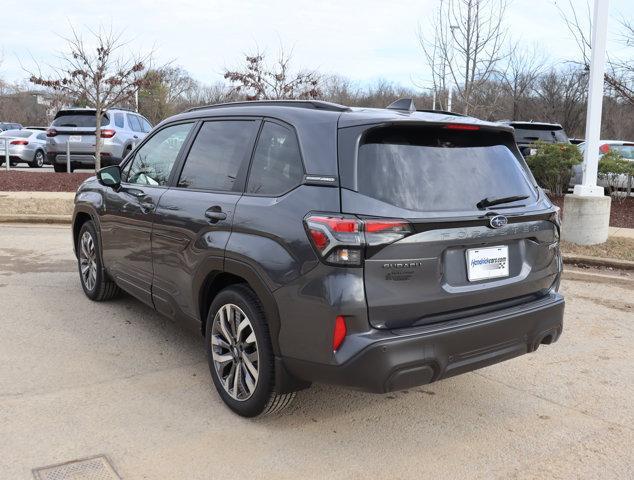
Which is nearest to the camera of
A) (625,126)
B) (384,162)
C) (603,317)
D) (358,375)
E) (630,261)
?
(358,375)

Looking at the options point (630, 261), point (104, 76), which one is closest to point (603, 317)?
point (630, 261)

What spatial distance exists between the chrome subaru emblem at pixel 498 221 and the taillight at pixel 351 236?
1.86 feet

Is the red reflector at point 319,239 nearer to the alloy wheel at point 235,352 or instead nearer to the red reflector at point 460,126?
the alloy wheel at point 235,352

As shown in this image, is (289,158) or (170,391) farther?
(170,391)

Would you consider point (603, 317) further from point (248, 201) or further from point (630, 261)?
point (248, 201)

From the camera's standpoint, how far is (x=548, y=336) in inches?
139

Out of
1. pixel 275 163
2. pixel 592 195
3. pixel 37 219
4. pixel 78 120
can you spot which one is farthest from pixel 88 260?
pixel 78 120

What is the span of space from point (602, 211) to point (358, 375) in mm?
6644

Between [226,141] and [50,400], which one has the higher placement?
[226,141]

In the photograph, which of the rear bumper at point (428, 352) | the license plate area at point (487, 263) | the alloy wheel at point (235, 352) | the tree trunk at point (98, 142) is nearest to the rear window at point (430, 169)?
the license plate area at point (487, 263)

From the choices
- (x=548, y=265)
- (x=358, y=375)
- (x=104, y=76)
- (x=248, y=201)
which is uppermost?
(x=104, y=76)

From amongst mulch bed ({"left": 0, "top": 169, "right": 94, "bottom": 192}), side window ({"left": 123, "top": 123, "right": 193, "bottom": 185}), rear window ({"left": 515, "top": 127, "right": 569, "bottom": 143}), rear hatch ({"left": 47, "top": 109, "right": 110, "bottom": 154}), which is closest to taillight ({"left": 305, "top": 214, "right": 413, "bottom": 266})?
side window ({"left": 123, "top": 123, "right": 193, "bottom": 185})

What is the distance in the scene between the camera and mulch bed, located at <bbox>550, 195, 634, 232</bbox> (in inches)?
417

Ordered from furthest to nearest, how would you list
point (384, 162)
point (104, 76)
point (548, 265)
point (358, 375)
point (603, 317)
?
point (104, 76) → point (603, 317) → point (548, 265) → point (384, 162) → point (358, 375)
